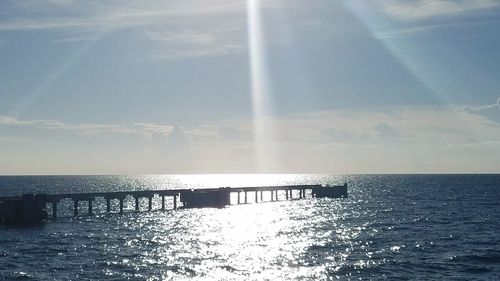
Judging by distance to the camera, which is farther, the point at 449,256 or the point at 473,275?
the point at 449,256

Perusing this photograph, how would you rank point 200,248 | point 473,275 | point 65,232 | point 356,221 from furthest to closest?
point 356,221 → point 65,232 → point 200,248 → point 473,275

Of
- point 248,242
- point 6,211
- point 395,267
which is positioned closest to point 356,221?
point 248,242

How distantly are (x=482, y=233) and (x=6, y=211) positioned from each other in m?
52.7

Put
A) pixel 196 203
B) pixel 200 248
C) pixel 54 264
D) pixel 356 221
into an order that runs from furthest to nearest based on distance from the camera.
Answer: pixel 196 203 → pixel 356 221 → pixel 200 248 → pixel 54 264

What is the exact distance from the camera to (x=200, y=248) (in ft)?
174

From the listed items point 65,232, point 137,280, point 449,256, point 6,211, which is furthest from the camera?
point 6,211

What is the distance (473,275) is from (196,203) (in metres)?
67.9

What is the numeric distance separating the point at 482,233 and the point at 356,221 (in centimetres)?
1777

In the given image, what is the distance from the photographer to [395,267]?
4294cm

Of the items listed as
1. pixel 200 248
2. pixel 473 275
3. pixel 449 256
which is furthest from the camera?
pixel 200 248

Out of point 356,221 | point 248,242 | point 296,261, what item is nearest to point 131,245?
point 248,242

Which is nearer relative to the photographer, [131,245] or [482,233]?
[131,245]

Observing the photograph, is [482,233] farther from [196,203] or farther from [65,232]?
[196,203]

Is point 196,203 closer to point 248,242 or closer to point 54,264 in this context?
point 248,242
